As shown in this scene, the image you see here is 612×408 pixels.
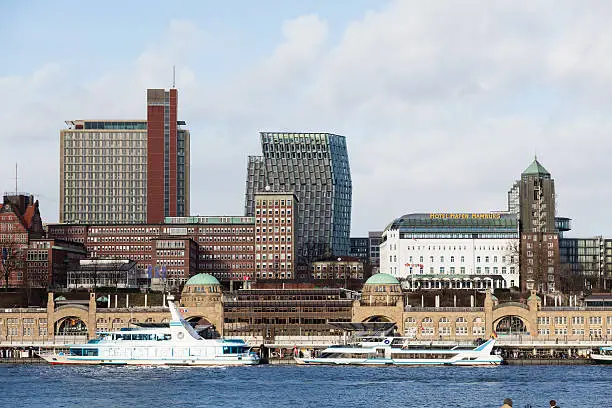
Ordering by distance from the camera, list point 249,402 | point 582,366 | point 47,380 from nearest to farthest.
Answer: point 249,402
point 47,380
point 582,366

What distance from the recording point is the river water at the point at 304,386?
484 ft

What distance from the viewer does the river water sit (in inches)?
5802

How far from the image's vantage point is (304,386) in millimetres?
164875

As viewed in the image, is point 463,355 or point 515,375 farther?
point 463,355

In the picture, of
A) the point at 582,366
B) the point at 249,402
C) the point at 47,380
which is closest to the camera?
the point at 249,402

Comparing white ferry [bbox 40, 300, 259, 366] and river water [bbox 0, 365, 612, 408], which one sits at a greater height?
white ferry [bbox 40, 300, 259, 366]

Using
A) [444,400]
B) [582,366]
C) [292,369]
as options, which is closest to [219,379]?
[292,369]

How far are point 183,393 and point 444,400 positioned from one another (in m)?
31.6

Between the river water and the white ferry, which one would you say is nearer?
the river water

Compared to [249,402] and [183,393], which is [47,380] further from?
[249,402]

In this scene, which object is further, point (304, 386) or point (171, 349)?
point (171, 349)

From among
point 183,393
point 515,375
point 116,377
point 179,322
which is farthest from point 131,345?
point 515,375

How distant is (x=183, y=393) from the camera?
156 m

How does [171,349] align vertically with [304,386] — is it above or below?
above
